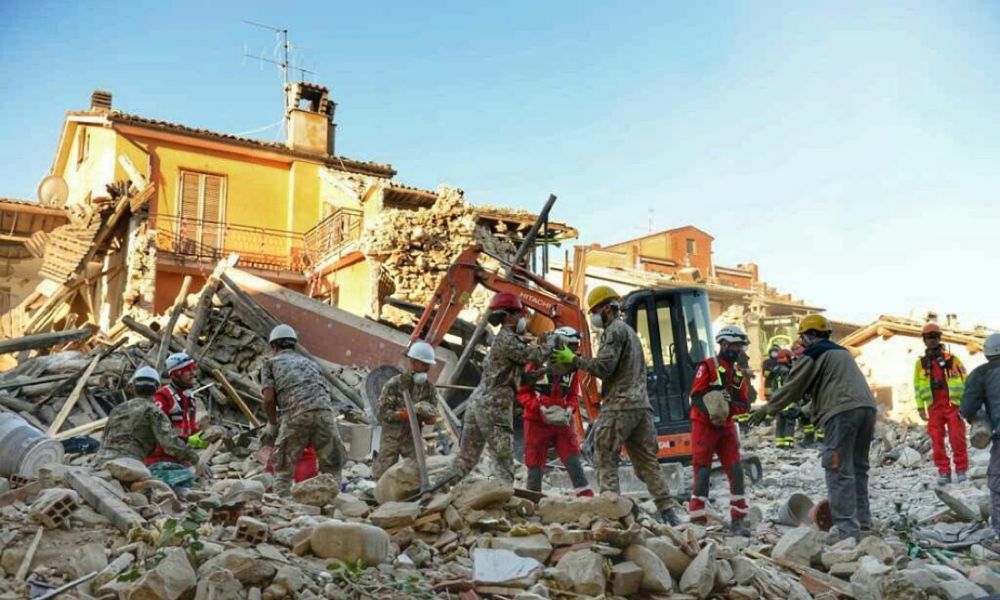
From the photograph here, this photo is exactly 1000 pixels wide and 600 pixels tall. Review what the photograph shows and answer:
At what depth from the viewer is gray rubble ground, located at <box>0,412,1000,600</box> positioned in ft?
13.0

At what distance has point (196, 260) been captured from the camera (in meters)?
22.1

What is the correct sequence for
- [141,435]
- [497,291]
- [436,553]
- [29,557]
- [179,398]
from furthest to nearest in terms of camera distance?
[497,291] → [179,398] → [141,435] → [436,553] → [29,557]

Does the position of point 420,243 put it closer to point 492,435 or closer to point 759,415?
point 492,435

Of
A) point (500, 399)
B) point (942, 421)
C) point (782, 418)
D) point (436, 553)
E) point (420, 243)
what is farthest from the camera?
point (420, 243)

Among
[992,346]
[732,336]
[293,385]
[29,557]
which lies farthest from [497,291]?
[29,557]

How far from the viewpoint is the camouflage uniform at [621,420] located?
6.65 meters

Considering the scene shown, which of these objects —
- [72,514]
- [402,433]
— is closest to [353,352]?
[402,433]

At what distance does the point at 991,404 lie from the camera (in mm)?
6797

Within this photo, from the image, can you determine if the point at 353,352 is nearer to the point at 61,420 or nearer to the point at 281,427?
the point at 61,420

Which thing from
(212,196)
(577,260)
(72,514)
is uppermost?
(212,196)

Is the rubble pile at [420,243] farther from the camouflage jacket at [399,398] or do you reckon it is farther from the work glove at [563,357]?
the work glove at [563,357]

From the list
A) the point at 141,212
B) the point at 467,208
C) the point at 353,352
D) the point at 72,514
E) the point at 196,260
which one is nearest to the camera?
the point at 72,514

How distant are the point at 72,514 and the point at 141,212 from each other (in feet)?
57.0

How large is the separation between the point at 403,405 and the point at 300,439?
34.2 inches
